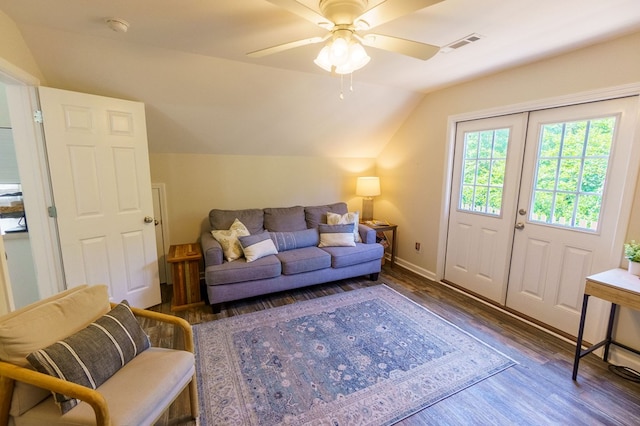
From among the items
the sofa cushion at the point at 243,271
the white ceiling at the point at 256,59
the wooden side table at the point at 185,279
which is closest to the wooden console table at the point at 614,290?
the white ceiling at the point at 256,59

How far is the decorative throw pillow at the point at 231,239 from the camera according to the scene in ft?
9.84

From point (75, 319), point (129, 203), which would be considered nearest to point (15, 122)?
point (129, 203)

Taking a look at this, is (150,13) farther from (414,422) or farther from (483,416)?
(483,416)

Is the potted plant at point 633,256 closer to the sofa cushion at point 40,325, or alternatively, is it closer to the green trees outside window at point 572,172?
the green trees outside window at point 572,172

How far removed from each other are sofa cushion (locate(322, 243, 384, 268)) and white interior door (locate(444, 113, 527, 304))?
3.01 feet

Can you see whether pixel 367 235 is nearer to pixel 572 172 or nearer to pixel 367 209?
pixel 367 209

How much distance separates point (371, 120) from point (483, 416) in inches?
127

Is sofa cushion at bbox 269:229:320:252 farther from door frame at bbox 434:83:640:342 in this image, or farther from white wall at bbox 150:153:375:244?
door frame at bbox 434:83:640:342

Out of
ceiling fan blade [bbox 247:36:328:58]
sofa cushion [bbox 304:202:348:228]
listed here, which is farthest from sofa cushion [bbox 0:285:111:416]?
sofa cushion [bbox 304:202:348:228]

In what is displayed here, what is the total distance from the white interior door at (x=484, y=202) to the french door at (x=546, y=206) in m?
0.01

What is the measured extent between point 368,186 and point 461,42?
2317 mm

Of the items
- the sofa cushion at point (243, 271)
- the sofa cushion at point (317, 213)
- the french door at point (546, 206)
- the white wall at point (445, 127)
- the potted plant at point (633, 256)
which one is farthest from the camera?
the sofa cushion at point (317, 213)

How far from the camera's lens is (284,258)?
3088 millimetres

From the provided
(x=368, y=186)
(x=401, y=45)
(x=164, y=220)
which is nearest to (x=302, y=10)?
(x=401, y=45)
